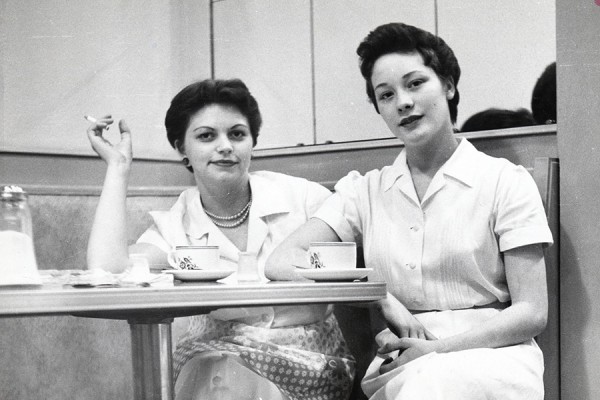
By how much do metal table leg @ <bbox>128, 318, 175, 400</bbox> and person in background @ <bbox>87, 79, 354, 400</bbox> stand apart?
0.64 ft

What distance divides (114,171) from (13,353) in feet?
1.91

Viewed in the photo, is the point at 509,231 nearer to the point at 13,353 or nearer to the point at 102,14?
the point at 13,353

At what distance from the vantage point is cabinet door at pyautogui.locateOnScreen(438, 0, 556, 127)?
7.71 ft

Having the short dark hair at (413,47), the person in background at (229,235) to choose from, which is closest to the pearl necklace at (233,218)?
the person in background at (229,235)

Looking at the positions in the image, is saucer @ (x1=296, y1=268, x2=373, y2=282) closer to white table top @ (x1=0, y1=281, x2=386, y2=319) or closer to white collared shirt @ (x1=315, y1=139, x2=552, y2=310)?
white table top @ (x1=0, y1=281, x2=386, y2=319)

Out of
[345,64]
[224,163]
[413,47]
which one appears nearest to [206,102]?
[224,163]

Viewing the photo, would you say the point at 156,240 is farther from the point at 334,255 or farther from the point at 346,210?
the point at 334,255

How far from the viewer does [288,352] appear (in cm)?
196

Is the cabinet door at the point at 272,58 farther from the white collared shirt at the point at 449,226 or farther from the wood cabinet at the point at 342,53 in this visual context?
the white collared shirt at the point at 449,226

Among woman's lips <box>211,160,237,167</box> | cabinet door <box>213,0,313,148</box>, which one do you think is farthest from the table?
cabinet door <box>213,0,313,148</box>

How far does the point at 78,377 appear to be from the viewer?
2314 mm

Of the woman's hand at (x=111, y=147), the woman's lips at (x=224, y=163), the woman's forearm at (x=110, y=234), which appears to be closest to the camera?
the woman's forearm at (x=110, y=234)

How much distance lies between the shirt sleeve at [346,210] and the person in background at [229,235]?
143 mm

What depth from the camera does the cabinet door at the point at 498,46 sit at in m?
2.35
